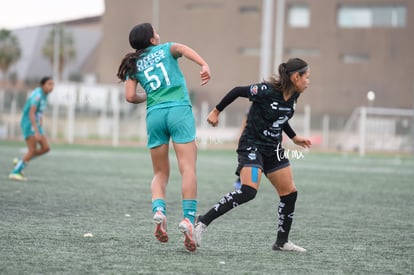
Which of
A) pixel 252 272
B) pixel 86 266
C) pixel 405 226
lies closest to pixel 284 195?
pixel 252 272

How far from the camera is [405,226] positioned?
31.6ft

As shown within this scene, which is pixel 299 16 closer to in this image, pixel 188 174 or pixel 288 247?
pixel 288 247

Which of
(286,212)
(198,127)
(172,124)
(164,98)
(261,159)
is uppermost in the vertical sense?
(164,98)

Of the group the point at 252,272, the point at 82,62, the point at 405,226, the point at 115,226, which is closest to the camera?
the point at 252,272

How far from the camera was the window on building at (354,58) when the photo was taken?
64.9m

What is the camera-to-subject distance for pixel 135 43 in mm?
7266

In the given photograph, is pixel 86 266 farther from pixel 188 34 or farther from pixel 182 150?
pixel 188 34

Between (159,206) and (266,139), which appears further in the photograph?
(266,139)

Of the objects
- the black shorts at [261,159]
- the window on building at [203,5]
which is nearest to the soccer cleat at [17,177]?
the black shorts at [261,159]

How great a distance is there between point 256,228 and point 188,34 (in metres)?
60.7

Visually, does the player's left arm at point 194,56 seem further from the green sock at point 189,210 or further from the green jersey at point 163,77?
the green sock at point 189,210

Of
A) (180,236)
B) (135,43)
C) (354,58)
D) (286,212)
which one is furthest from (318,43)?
(135,43)

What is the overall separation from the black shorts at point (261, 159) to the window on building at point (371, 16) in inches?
2301

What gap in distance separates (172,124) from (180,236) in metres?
1.53
